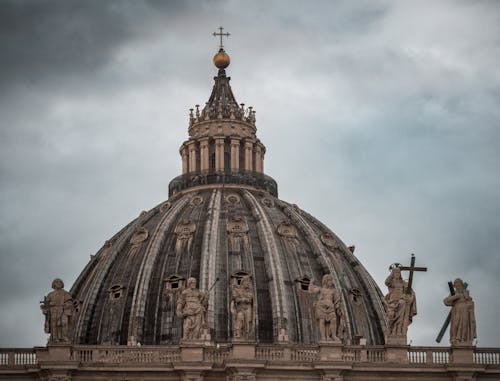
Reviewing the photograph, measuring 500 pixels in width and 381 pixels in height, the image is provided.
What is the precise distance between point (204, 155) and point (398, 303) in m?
69.0

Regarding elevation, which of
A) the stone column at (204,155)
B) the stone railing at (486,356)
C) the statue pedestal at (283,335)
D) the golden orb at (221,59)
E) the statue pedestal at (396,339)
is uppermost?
the golden orb at (221,59)

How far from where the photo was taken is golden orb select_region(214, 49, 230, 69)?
7195 inches

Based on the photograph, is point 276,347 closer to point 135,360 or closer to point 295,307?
point 135,360

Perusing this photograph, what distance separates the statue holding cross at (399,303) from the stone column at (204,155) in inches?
2674

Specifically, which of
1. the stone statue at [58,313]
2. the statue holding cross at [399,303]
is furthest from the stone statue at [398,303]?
the stone statue at [58,313]

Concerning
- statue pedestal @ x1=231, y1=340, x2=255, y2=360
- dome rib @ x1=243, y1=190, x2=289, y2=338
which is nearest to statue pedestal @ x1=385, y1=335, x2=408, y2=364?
statue pedestal @ x1=231, y1=340, x2=255, y2=360

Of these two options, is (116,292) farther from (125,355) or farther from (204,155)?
(125,355)

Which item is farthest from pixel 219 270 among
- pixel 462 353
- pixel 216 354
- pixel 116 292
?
pixel 462 353

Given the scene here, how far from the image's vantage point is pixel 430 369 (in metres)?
114

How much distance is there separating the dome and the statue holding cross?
141ft

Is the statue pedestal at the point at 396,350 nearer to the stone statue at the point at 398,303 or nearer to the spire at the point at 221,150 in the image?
the stone statue at the point at 398,303

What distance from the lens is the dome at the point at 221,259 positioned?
16462 cm

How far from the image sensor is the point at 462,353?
114 metres

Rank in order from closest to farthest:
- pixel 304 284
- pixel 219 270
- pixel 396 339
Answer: pixel 396 339 < pixel 304 284 < pixel 219 270
